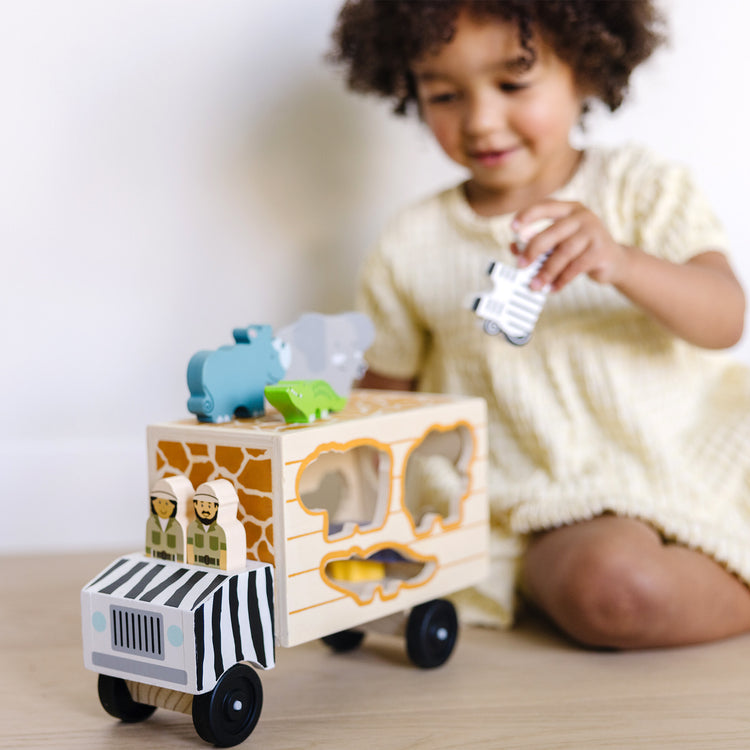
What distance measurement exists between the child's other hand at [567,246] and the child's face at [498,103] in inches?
6.3

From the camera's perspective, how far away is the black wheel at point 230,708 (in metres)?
0.65

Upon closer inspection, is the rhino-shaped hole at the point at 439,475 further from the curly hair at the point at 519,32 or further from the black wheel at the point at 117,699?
the curly hair at the point at 519,32

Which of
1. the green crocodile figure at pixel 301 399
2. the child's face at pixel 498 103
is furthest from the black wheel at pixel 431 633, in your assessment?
the child's face at pixel 498 103

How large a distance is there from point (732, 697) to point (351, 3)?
788mm

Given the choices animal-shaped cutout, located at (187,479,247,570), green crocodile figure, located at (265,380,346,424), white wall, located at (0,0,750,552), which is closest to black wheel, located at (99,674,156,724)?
animal-shaped cutout, located at (187,479,247,570)

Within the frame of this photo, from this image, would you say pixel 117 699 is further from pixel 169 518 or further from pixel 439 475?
pixel 439 475

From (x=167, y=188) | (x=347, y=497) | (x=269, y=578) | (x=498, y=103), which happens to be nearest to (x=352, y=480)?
(x=347, y=497)

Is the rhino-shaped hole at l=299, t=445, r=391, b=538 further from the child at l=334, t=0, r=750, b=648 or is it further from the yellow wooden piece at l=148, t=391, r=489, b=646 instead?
the child at l=334, t=0, r=750, b=648

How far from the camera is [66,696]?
2.56 feet

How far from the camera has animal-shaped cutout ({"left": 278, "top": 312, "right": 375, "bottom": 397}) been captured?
2.70 feet

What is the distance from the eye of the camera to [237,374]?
744 millimetres

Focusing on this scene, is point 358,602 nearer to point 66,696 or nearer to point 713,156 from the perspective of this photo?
point 66,696

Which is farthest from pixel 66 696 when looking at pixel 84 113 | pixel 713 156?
pixel 713 156

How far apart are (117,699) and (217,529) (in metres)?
0.16
